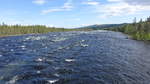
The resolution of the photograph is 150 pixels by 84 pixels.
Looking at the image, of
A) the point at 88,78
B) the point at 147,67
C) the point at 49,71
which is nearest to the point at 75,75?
the point at 88,78

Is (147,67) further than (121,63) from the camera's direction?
No

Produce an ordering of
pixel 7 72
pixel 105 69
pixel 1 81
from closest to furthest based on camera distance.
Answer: pixel 1 81 → pixel 7 72 → pixel 105 69

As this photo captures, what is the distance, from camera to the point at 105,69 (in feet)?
108

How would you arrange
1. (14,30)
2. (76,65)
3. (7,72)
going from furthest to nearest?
(14,30) → (76,65) → (7,72)

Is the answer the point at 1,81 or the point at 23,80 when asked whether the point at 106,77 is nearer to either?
the point at 23,80

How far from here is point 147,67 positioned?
34.8 m

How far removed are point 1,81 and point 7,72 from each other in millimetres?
4925

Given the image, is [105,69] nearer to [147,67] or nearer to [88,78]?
[88,78]

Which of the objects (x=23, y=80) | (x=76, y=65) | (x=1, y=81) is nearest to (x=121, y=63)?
(x=76, y=65)

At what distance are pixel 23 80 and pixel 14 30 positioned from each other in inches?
6039

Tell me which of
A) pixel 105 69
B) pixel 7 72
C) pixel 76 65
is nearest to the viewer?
pixel 7 72

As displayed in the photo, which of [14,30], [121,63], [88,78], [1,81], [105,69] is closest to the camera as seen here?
[1,81]

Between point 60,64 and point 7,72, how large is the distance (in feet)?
34.3

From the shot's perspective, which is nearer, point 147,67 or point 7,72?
point 7,72
